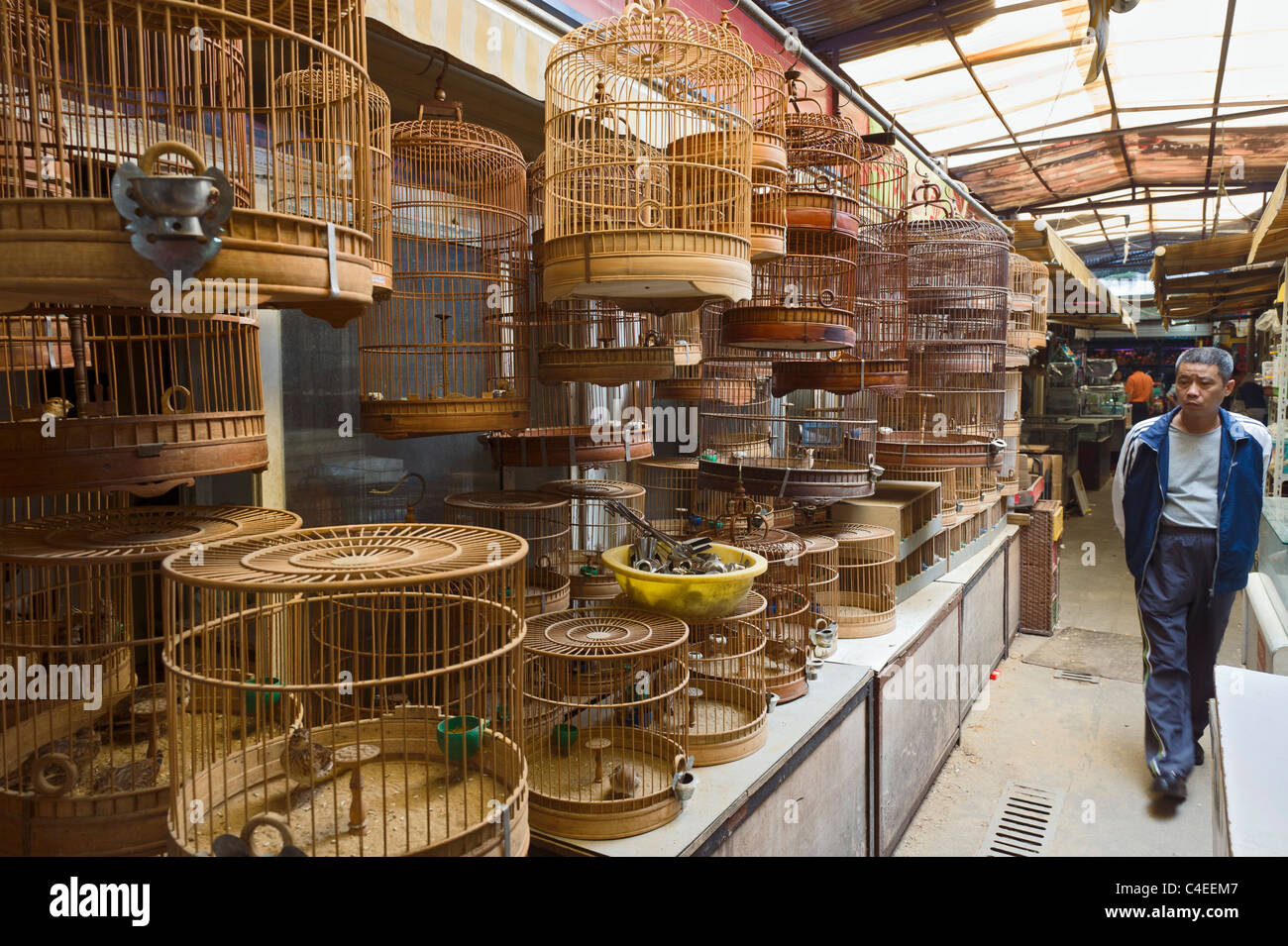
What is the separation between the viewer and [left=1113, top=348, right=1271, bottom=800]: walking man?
416 cm

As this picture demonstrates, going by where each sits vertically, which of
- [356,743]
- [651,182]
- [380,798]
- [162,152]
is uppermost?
[651,182]

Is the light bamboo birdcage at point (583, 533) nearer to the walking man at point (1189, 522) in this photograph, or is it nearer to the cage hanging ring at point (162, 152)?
the cage hanging ring at point (162, 152)

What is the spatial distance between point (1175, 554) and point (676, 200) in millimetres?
3145

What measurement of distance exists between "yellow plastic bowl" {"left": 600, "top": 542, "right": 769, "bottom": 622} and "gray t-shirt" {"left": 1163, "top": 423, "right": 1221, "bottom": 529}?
2.63 meters

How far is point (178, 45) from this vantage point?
116 inches

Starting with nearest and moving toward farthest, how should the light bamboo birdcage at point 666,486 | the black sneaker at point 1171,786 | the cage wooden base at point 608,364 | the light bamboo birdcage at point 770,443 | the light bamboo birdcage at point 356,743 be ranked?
1. the light bamboo birdcage at point 356,743
2. the cage wooden base at point 608,364
3. the light bamboo birdcage at point 770,443
4. the black sneaker at point 1171,786
5. the light bamboo birdcage at point 666,486

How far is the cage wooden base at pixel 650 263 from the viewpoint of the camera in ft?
8.37

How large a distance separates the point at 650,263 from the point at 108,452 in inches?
59.5

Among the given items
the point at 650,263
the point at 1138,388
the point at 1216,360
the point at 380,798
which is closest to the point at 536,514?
the point at 650,263

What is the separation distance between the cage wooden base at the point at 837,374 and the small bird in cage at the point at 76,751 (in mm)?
3580

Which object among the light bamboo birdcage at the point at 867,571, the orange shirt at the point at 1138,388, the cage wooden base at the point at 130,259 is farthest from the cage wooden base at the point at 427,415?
the orange shirt at the point at 1138,388

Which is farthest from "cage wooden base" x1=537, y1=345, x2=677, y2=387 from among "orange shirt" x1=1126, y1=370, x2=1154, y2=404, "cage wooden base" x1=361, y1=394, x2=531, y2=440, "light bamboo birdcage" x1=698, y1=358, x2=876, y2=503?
"orange shirt" x1=1126, y1=370, x2=1154, y2=404

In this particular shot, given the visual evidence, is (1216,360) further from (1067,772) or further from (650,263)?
→ (650,263)

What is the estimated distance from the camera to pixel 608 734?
310 centimetres
